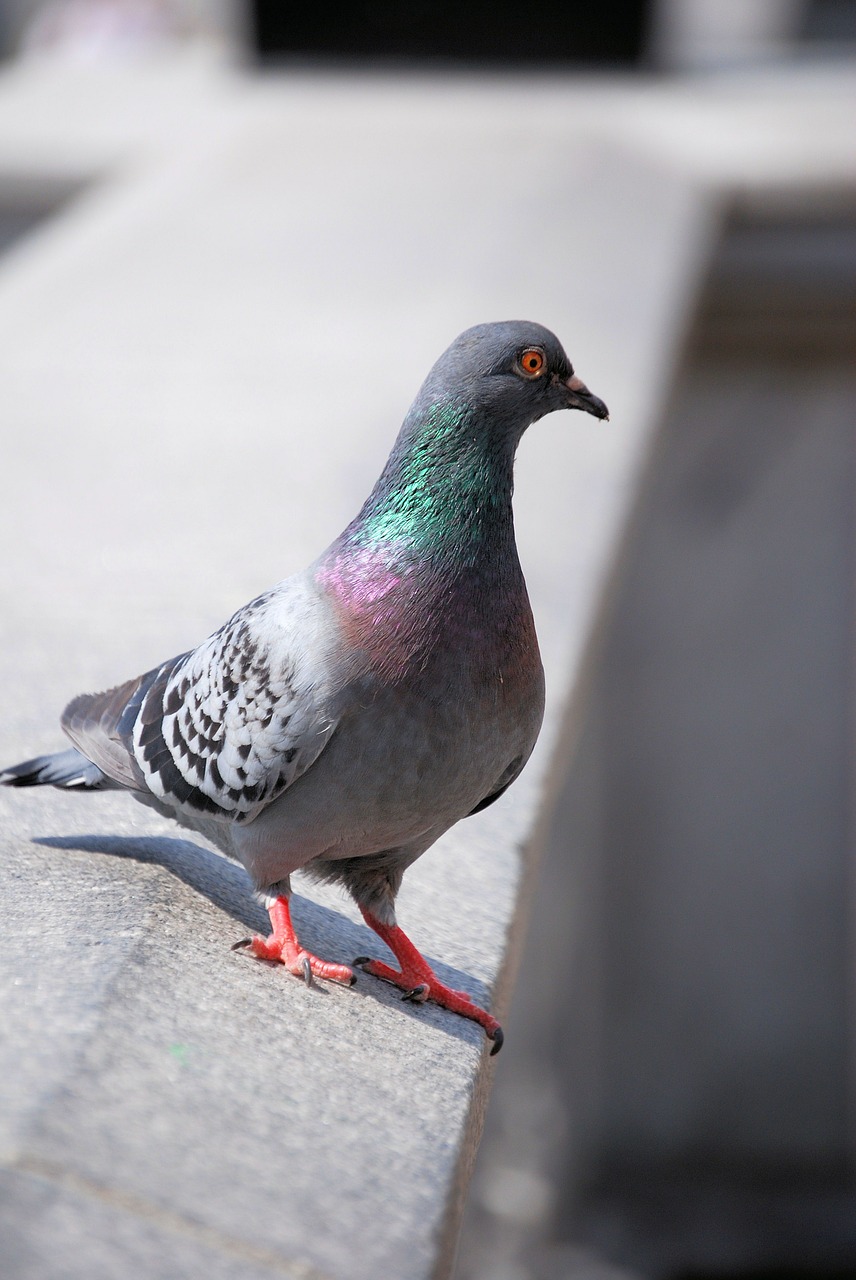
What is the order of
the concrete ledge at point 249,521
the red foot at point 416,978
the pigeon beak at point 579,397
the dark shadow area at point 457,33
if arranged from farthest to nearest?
the dark shadow area at point 457,33 → the red foot at point 416,978 → the pigeon beak at point 579,397 → the concrete ledge at point 249,521

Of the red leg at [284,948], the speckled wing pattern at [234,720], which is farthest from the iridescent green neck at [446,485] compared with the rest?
the red leg at [284,948]

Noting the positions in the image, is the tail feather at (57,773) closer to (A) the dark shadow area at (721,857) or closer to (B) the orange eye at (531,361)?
(B) the orange eye at (531,361)

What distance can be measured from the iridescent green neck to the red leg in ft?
2.39

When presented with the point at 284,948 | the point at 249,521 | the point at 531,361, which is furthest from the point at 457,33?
the point at 284,948

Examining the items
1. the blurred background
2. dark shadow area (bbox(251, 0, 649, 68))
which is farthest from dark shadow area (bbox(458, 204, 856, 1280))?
dark shadow area (bbox(251, 0, 649, 68))

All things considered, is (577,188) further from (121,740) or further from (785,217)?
(121,740)

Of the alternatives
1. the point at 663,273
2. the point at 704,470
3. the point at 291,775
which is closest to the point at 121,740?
the point at 291,775

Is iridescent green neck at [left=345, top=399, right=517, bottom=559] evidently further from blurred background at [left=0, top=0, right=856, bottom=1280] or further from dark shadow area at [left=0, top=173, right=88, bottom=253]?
dark shadow area at [left=0, top=173, right=88, bottom=253]

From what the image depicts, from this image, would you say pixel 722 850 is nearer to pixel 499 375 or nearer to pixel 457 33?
pixel 457 33

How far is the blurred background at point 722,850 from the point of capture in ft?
32.7

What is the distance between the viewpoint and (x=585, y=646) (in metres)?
4.69

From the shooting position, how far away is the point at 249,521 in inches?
215

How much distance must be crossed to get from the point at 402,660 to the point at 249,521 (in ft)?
9.85

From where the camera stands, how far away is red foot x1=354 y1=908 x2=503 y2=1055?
2869 millimetres
